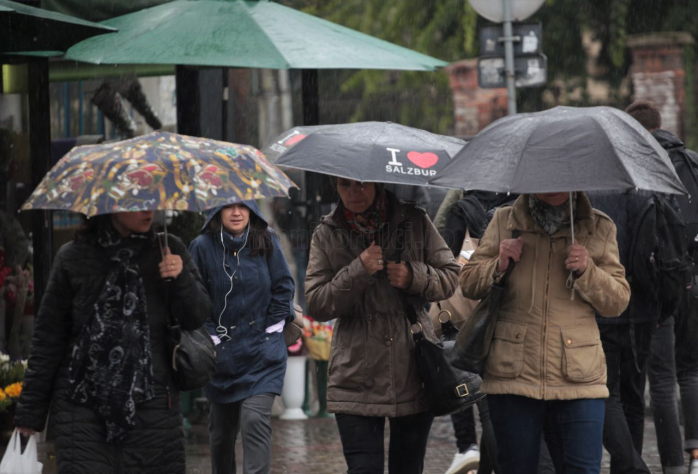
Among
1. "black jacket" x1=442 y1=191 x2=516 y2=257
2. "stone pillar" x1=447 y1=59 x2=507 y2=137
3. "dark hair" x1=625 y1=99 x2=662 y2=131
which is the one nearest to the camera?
"dark hair" x1=625 y1=99 x2=662 y2=131

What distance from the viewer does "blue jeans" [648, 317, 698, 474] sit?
23.1ft

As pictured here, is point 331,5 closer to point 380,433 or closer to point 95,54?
point 95,54

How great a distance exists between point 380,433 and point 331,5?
1441 centimetres

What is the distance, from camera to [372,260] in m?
5.41

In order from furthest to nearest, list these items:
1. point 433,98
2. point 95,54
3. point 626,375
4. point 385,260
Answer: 1. point 433,98
2. point 95,54
3. point 626,375
4. point 385,260

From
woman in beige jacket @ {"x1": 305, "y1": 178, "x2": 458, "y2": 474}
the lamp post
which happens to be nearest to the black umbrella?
woman in beige jacket @ {"x1": 305, "y1": 178, "x2": 458, "y2": 474}

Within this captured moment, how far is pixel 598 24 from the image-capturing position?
1755 cm

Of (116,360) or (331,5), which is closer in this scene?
(116,360)

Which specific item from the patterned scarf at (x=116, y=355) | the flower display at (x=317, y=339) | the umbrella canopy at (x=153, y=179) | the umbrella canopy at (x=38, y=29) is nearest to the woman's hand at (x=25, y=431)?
the patterned scarf at (x=116, y=355)

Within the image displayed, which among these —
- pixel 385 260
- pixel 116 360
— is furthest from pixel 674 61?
pixel 116 360

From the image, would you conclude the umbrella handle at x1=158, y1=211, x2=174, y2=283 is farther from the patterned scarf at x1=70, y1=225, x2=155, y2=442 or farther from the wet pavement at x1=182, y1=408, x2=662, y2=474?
the wet pavement at x1=182, y1=408, x2=662, y2=474

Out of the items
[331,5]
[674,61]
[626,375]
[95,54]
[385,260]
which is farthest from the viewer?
[331,5]

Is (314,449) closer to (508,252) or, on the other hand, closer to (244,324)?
(244,324)

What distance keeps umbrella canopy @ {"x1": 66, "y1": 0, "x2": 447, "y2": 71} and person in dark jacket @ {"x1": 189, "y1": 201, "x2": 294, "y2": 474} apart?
1.67 metres
